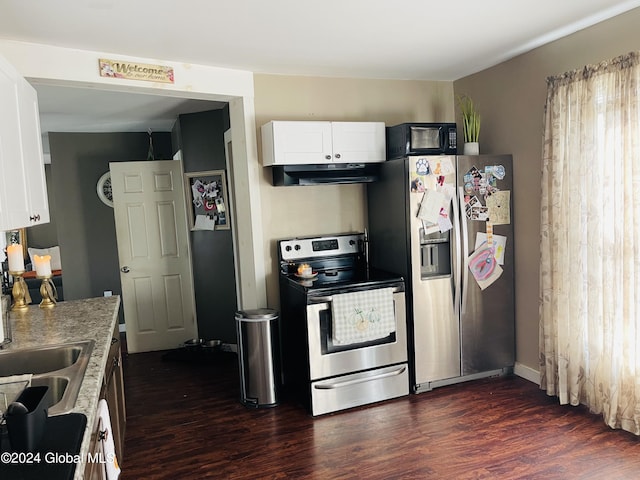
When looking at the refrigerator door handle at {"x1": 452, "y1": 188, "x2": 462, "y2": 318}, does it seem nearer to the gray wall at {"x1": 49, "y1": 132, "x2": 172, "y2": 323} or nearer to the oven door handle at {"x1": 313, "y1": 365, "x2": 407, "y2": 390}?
the oven door handle at {"x1": 313, "y1": 365, "x2": 407, "y2": 390}

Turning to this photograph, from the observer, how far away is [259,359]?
134 inches

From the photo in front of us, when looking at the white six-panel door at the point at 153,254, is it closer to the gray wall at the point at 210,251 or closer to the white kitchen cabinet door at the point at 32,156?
the gray wall at the point at 210,251

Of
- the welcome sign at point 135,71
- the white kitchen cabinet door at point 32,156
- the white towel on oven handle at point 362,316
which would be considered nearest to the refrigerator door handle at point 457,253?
the white towel on oven handle at point 362,316

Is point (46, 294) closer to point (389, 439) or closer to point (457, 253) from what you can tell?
point (389, 439)

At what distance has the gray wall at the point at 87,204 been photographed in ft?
18.6

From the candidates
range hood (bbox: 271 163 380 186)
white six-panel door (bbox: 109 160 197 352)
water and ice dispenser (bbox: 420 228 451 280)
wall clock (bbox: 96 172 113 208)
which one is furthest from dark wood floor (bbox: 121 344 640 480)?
wall clock (bbox: 96 172 113 208)

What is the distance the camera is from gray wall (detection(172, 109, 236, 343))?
4.71 metres

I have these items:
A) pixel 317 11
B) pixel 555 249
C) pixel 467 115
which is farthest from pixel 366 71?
pixel 555 249

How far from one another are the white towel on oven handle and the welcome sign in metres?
1.84

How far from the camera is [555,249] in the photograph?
3162 millimetres

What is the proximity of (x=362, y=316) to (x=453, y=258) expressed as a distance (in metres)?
0.80

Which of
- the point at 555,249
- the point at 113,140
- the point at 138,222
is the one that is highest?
the point at 113,140

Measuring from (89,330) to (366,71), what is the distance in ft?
8.67

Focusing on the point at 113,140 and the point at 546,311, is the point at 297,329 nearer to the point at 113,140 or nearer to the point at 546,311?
the point at 546,311
